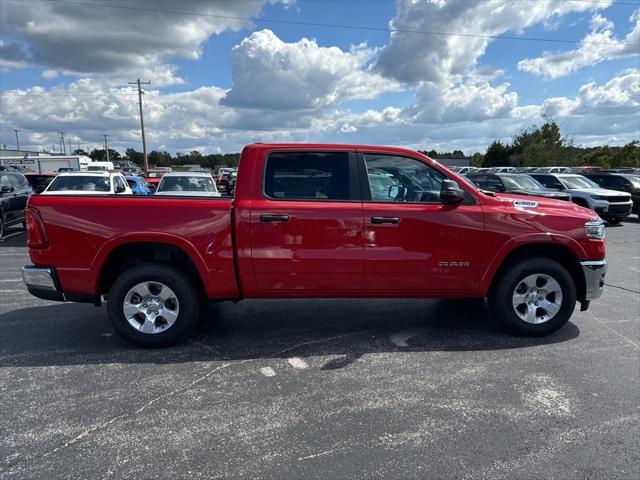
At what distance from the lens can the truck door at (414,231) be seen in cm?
427

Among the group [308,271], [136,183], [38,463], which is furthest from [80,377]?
[136,183]

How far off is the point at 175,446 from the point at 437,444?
1671 mm

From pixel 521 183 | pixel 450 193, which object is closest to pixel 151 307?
pixel 450 193

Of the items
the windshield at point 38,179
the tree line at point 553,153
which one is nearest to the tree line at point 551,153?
the tree line at point 553,153

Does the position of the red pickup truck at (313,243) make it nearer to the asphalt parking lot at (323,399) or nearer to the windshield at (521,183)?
the asphalt parking lot at (323,399)

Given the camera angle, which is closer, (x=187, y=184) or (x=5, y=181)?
(x=5, y=181)

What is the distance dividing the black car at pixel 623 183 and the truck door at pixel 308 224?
17.5 meters

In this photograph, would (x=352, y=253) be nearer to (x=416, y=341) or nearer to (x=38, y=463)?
(x=416, y=341)

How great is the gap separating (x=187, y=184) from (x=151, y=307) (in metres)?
9.47

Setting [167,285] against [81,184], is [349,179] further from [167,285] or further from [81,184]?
[81,184]

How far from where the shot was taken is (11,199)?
1148 centimetres

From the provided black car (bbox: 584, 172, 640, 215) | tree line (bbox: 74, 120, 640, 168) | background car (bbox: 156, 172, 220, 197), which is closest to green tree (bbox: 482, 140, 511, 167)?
tree line (bbox: 74, 120, 640, 168)

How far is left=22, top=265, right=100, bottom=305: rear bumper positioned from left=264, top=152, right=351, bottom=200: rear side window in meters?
2.07

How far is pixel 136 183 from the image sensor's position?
1756cm
